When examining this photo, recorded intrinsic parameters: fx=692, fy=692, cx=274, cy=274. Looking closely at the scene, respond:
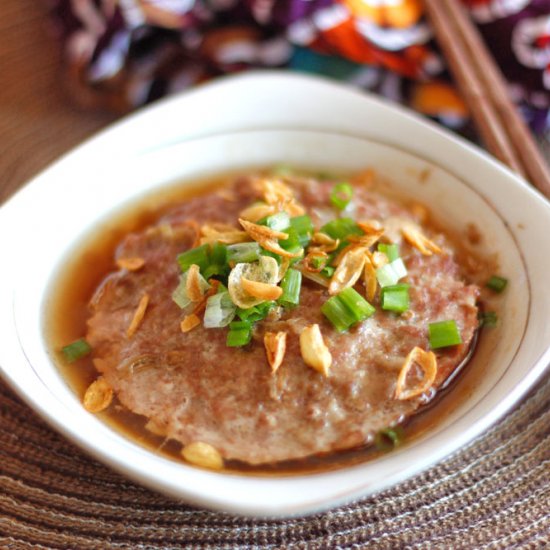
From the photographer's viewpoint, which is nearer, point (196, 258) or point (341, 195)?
point (196, 258)

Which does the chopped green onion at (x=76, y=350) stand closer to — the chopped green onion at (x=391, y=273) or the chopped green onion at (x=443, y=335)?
the chopped green onion at (x=391, y=273)

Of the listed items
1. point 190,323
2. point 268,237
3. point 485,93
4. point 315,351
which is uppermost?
point 485,93

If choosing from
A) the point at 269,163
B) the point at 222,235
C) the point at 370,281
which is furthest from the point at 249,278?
the point at 269,163

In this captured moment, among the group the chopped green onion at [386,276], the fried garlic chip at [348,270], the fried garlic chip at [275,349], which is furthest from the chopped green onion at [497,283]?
the fried garlic chip at [275,349]

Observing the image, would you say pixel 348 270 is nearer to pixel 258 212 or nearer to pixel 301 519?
pixel 258 212

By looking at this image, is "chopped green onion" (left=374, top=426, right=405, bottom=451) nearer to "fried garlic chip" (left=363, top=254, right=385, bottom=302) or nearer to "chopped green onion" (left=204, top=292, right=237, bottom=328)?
"fried garlic chip" (left=363, top=254, right=385, bottom=302)
